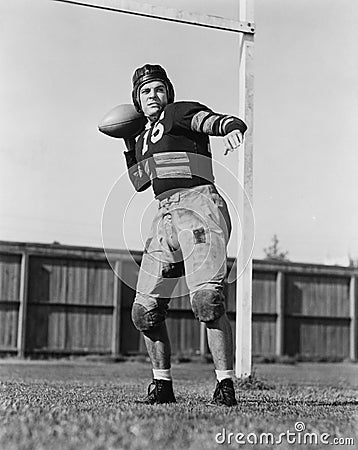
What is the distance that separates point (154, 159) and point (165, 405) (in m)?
1.29

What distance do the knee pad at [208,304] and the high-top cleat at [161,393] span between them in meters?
0.48

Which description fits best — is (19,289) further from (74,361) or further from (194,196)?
(194,196)

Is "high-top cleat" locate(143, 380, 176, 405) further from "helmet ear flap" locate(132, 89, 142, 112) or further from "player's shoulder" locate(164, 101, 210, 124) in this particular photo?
"helmet ear flap" locate(132, 89, 142, 112)

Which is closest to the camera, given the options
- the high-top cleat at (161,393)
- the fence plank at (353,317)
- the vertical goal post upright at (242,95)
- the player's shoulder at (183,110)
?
the high-top cleat at (161,393)

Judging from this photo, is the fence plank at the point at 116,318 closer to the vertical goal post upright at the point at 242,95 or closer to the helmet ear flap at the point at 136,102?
the vertical goal post upright at the point at 242,95

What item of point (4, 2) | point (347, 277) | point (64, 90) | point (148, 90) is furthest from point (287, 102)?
point (347, 277)

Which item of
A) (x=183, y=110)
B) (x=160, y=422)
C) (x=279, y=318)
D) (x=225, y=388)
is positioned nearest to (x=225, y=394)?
(x=225, y=388)

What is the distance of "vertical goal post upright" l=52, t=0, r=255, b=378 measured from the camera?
561 cm

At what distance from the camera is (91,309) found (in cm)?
1309

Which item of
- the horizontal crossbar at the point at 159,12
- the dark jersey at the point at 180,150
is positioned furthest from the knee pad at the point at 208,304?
the horizontal crossbar at the point at 159,12

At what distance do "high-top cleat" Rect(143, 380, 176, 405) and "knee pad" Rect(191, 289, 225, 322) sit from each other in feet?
1.58

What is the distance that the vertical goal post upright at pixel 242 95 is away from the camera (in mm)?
5613

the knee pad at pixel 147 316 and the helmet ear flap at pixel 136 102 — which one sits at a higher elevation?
the helmet ear flap at pixel 136 102

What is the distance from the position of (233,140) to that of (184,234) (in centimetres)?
53
